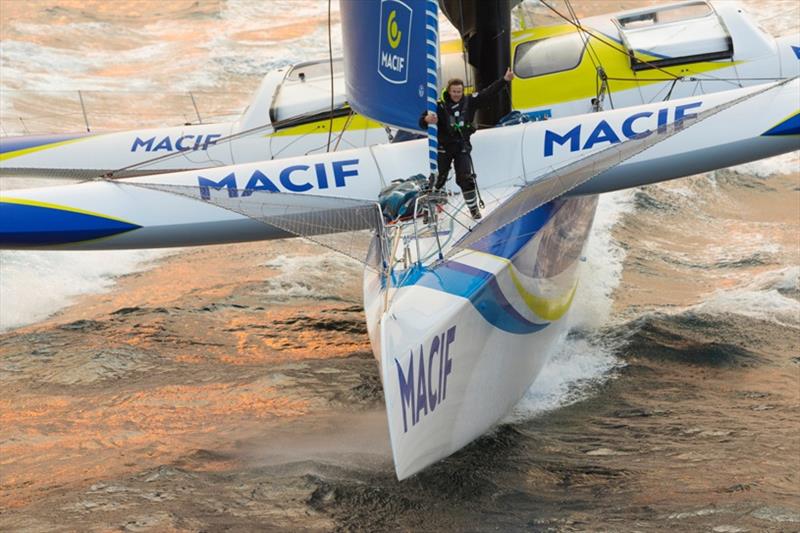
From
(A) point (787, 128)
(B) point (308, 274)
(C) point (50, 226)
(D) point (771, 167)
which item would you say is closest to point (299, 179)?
(C) point (50, 226)

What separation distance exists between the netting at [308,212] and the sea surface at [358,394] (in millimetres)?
1068

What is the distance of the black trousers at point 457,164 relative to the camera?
604 cm

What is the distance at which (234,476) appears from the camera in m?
5.33

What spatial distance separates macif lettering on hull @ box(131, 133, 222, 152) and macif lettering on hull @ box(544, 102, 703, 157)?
389cm

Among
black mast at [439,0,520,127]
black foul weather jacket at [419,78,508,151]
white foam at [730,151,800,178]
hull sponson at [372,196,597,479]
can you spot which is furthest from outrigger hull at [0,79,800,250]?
white foam at [730,151,800,178]

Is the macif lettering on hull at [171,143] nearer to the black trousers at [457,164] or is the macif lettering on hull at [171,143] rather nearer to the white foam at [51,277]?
the white foam at [51,277]

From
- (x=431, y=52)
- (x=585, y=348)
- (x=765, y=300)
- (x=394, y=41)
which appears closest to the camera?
(x=431, y=52)

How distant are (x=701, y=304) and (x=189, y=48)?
13.0m

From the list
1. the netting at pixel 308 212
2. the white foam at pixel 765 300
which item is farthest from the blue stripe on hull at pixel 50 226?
the white foam at pixel 765 300

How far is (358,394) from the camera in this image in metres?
6.57

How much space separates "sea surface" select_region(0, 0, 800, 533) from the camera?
5.03 metres

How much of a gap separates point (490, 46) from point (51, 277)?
4162 mm

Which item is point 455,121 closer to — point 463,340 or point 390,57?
point 390,57

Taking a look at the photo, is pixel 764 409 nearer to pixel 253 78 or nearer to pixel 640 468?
pixel 640 468
